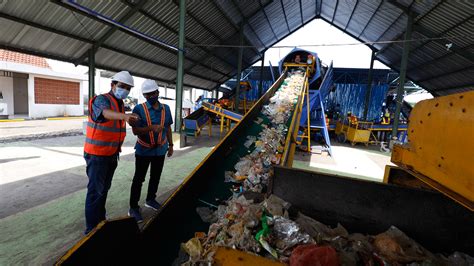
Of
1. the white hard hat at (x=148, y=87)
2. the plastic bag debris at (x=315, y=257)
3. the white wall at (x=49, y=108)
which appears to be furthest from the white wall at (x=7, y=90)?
the plastic bag debris at (x=315, y=257)

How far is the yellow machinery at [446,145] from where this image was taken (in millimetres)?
950

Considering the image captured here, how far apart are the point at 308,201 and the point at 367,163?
19.7ft

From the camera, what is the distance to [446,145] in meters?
1.09

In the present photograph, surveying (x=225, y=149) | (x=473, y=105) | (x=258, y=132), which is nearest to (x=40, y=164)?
(x=225, y=149)

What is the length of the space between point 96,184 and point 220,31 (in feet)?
37.9

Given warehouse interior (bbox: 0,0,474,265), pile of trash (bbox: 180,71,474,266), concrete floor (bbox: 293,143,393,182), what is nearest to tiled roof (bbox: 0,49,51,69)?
warehouse interior (bbox: 0,0,474,265)

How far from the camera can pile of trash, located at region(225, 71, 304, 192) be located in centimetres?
234

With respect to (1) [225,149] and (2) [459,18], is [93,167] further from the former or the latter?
(2) [459,18]

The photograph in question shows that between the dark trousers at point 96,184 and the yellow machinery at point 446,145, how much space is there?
2423 millimetres

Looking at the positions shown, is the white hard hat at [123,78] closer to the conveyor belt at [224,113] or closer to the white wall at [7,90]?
the conveyor belt at [224,113]

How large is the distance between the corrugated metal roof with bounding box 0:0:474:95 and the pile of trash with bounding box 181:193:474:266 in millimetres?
7222

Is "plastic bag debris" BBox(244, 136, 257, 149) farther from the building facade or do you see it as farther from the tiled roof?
the tiled roof

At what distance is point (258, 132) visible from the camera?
347 cm

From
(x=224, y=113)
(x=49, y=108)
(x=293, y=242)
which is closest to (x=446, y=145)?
(x=293, y=242)
